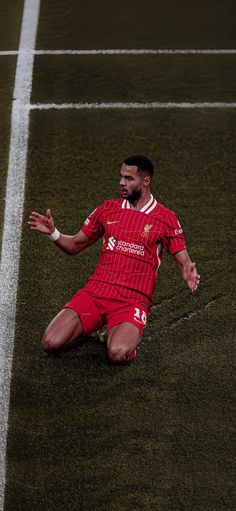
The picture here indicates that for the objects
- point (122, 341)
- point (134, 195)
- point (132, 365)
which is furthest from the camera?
point (134, 195)

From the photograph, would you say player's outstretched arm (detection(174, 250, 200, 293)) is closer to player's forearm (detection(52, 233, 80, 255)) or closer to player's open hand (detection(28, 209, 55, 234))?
player's forearm (detection(52, 233, 80, 255))

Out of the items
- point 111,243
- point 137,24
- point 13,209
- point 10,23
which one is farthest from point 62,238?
point 10,23

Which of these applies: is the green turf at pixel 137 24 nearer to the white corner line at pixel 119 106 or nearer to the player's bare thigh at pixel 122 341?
the white corner line at pixel 119 106

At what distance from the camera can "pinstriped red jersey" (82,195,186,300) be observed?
7.15m

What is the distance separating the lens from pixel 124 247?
719cm

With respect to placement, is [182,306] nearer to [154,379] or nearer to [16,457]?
[154,379]

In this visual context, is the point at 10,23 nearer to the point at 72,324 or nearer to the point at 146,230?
the point at 146,230

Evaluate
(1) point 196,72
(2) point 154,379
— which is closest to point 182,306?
(2) point 154,379

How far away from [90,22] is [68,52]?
736 mm

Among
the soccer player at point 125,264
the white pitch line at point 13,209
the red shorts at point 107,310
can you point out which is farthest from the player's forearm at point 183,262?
the white pitch line at point 13,209

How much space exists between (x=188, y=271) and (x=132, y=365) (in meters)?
0.87

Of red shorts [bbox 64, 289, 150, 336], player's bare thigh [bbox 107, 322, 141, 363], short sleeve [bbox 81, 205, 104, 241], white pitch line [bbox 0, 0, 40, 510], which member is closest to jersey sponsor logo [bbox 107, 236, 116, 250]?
short sleeve [bbox 81, 205, 104, 241]

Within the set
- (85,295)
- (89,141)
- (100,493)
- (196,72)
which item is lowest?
(100,493)

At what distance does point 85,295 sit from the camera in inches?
283
